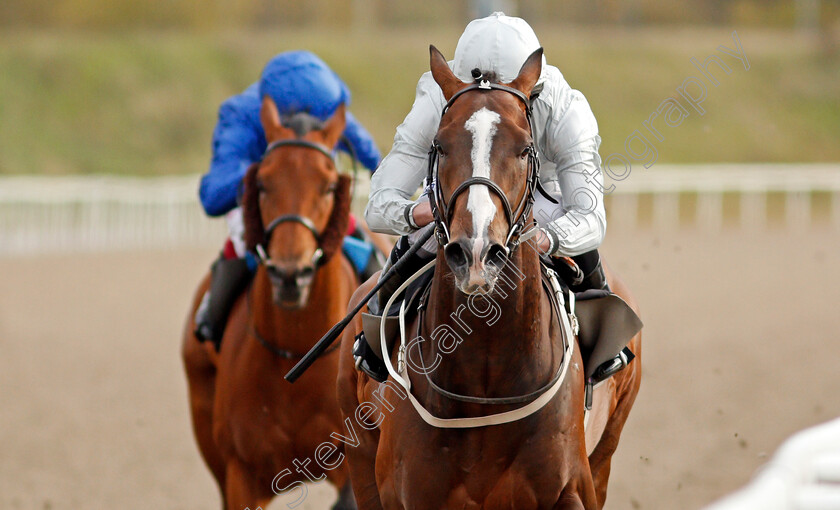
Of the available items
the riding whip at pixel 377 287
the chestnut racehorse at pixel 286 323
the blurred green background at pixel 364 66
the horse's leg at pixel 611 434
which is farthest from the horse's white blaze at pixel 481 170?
the blurred green background at pixel 364 66

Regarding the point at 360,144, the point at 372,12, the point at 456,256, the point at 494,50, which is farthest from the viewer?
the point at 372,12

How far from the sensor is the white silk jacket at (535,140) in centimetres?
324

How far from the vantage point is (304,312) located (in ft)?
15.7

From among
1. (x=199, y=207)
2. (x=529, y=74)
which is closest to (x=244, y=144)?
(x=529, y=74)

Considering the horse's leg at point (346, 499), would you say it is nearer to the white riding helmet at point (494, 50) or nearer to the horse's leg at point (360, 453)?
the horse's leg at point (360, 453)

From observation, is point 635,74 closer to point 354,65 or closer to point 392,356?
point 354,65

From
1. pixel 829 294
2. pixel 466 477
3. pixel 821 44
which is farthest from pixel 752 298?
pixel 821 44

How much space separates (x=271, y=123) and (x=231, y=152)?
0.51 meters

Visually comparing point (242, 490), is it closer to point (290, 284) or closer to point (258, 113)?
point (290, 284)

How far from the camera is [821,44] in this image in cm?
3045

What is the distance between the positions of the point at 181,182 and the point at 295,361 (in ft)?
46.7

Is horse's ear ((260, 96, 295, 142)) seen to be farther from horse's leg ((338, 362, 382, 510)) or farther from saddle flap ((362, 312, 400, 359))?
saddle flap ((362, 312, 400, 359))

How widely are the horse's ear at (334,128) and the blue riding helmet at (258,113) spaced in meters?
0.18

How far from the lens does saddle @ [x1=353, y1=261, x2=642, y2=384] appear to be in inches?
140
